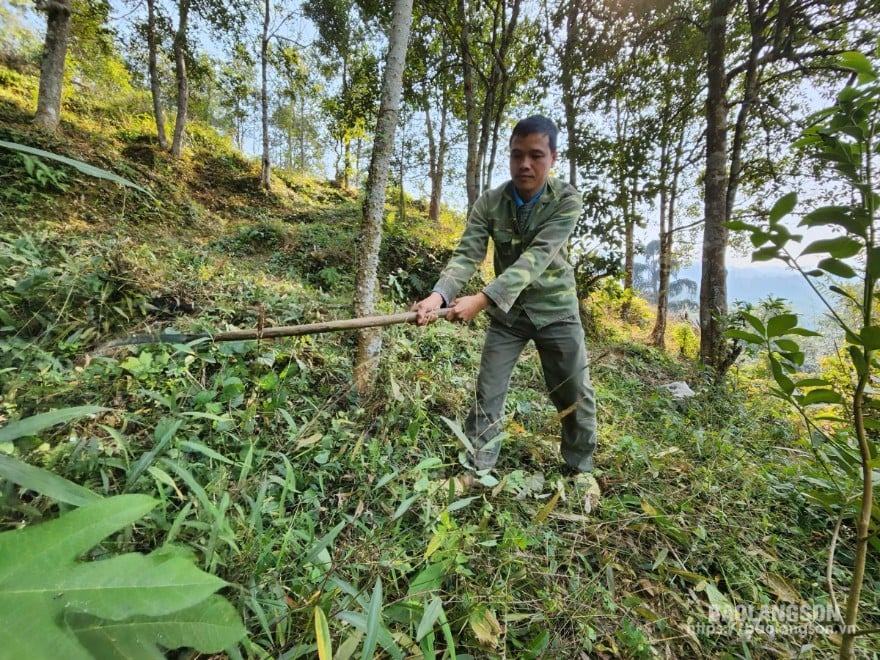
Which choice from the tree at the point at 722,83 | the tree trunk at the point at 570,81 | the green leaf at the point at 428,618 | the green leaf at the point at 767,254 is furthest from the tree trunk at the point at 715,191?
the green leaf at the point at 428,618

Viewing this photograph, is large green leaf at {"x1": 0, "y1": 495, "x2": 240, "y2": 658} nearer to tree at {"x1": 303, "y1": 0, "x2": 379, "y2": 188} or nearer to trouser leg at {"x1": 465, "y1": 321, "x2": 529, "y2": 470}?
trouser leg at {"x1": 465, "y1": 321, "x2": 529, "y2": 470}

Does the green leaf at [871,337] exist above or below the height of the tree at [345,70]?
below

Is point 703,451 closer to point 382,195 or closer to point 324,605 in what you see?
point 324,605

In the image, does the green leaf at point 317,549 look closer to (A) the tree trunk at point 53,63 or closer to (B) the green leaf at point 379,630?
(B) the green leaf at point 379,630

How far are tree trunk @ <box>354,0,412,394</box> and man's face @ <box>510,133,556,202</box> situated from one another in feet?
3.64

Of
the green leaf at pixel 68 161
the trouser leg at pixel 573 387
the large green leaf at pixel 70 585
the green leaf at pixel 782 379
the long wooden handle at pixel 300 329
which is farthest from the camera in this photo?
the trouser leg at pixel 573 387

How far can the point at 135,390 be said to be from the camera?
1809mm

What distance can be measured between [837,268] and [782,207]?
0.18 meters

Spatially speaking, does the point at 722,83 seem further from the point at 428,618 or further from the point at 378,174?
the point at 428,618

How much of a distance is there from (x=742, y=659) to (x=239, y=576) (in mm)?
1878

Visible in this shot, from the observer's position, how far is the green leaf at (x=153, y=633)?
0.41m

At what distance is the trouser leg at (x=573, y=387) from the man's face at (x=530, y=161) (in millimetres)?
879

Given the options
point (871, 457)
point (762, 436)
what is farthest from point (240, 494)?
point (762, 436)

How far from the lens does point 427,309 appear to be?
6.50 ft
